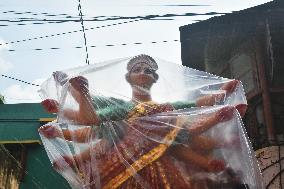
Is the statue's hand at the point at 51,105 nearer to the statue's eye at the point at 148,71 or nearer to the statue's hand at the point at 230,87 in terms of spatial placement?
the statue's eye at the point at 148,71

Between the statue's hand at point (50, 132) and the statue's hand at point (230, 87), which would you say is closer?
the statue's hand at point (50, 132)

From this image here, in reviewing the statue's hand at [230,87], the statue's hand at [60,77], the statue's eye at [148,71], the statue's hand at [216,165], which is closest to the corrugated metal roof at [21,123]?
the statue's hand at [60,77]

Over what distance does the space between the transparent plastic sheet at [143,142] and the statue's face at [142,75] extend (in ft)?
0.85

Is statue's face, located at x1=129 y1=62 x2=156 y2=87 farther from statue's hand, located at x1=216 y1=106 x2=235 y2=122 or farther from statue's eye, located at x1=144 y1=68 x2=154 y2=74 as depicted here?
statue's hand, located at x1=216 y1=106 x2=235 y2=122

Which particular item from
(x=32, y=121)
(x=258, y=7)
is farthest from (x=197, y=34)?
(x=32, y=121)

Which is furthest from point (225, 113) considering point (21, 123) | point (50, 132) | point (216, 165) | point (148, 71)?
point (21, 123)

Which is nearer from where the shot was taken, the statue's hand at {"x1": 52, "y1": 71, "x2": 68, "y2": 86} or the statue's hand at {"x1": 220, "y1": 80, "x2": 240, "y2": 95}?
the statue's hand at {"x1": 52, "y1": 71, "x2": 68, "y2": 86}

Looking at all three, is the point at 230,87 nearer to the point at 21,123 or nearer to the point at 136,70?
the point at 136,70

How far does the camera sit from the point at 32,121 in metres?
9.50

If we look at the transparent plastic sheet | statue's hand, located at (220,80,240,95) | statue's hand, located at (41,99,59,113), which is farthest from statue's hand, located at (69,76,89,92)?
statue's hand, located at (220,80,240,95)

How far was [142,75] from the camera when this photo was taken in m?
3.91

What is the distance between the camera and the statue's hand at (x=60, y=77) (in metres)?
3.64

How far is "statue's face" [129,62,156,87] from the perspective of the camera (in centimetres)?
391

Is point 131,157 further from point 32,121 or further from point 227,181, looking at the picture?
point 32,121
